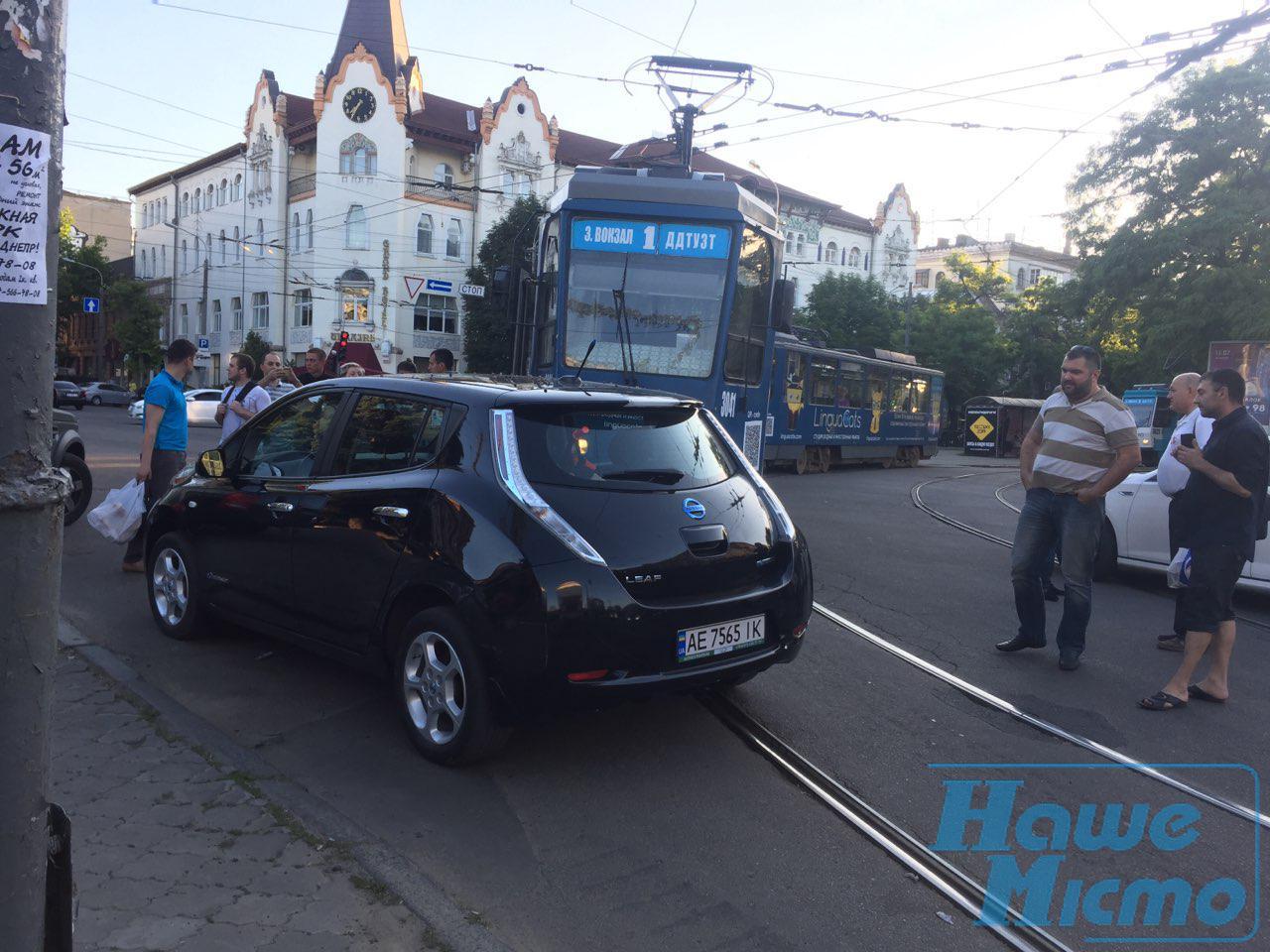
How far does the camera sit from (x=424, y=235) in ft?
168

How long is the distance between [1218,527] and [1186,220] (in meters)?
36.6

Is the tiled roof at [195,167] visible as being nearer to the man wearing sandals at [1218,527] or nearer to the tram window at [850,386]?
the tram window at [850,386]

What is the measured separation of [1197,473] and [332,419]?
474cm

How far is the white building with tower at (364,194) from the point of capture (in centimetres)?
4978

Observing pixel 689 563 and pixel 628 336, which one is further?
pixel 628 336

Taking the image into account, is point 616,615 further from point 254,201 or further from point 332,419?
point 254,201

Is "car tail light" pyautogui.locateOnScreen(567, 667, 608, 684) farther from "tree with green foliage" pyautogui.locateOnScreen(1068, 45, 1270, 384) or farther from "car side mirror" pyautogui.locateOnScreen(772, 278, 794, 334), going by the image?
"tree with green foliage" pyautogui.locateOnScreen(1068, 45, 1270, 384)

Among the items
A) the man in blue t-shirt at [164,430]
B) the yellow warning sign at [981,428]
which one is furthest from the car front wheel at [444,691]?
the yellow warning sign at [981,428]

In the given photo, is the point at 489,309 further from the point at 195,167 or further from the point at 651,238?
the point at 651,238

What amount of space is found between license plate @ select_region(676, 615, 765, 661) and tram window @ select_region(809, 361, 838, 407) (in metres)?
20.9

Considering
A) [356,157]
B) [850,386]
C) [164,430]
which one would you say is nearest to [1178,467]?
[164,430]

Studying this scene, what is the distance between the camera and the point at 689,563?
436cm

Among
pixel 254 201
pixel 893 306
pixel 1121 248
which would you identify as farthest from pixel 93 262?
pixel 1121 248

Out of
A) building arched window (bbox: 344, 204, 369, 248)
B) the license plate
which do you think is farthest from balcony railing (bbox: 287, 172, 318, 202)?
the license plate
